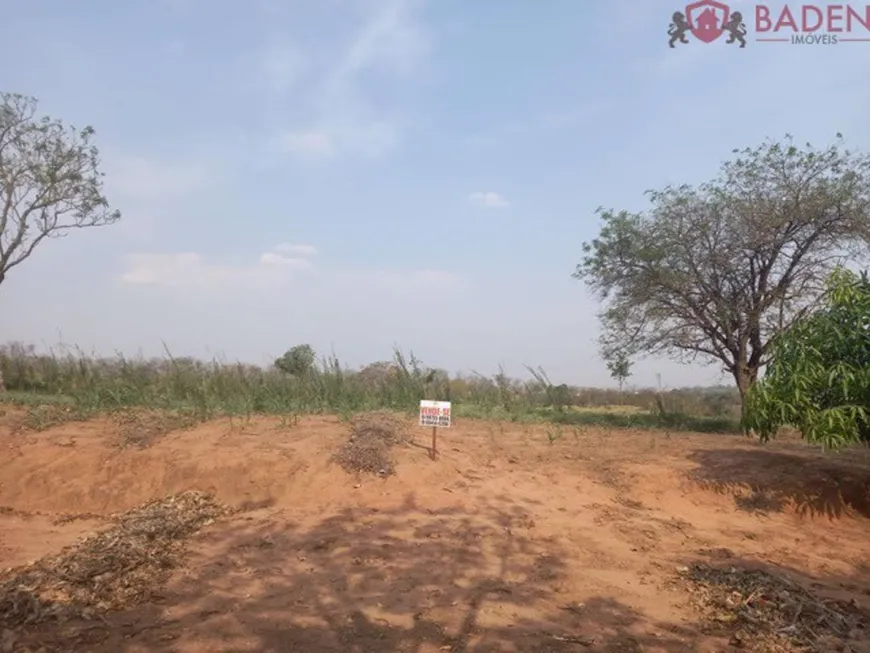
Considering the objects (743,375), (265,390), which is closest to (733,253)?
(743,375)

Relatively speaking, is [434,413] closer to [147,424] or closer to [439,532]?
[439,532]

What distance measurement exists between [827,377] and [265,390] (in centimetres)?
823

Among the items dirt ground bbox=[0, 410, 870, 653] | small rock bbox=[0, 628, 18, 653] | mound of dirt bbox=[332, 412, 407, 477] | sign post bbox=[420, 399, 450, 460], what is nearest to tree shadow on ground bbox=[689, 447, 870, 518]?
dirt ground bbox=[0, 410, 870, 653]

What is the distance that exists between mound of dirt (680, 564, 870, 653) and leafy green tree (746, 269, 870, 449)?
7.93 ft

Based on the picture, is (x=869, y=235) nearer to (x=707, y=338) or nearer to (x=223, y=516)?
(x=707, y=338)

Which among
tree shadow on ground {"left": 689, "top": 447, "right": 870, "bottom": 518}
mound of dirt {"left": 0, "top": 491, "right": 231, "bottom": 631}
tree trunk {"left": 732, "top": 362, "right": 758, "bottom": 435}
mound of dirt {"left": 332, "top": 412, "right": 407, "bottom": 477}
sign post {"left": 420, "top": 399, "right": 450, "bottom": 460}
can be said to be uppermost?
tree trunk {"left": 732, "top": 362, "right": 758, "bottom": 435}

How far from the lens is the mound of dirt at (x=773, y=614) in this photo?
3.43 meters

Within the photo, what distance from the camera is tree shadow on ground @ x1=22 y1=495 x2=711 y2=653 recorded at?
3391 millimetres

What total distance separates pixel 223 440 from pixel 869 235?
37.4ft

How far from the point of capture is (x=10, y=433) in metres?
7.98

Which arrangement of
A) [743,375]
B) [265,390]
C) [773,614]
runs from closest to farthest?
1. [773,614]
2. [265,390]
3. [743,375]

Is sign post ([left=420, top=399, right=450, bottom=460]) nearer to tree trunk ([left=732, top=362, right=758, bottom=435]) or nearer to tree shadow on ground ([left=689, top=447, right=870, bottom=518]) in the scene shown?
tree shadow on ground ([left=689, top=447, right=870, bottom=518])

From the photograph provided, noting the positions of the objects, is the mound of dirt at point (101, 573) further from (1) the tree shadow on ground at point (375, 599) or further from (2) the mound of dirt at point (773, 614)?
(2) the mound of dirt at point (773, 614)

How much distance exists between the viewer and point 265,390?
418 inches
